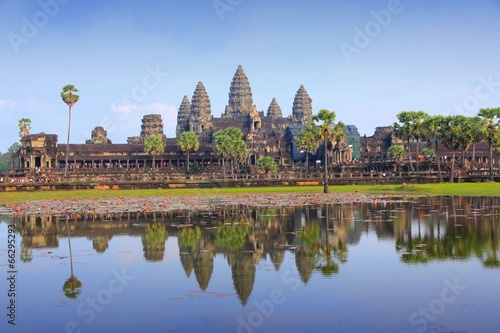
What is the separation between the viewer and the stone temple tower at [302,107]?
193863 millimetres

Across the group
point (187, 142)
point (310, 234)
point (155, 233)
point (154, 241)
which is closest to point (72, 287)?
point (154, 241)

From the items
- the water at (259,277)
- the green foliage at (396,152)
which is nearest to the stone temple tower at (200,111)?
the green foliage at (396,152)

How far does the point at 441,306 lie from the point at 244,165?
123m

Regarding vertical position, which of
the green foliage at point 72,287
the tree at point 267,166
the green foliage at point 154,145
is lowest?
the green foliage at point 72,287

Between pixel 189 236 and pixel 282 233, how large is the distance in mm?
3910

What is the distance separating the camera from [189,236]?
27.8 m

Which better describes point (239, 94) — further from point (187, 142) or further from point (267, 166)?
point (267, 166)

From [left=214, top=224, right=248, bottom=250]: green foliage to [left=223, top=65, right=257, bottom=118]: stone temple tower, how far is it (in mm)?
163779

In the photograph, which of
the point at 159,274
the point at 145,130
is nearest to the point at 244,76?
the point at 145,130

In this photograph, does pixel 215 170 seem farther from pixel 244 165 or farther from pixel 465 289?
pixel 465 289

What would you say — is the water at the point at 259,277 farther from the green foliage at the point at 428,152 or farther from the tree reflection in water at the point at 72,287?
the green foliage at the point at 428,152

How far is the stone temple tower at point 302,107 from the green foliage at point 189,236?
537 ft

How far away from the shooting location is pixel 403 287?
16891 millimetres

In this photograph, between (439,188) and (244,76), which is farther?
(244,76)
